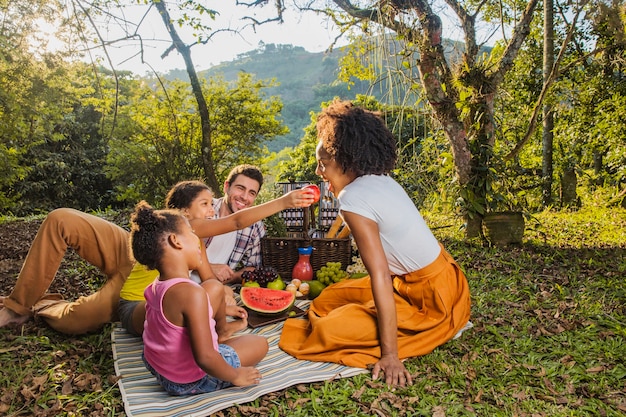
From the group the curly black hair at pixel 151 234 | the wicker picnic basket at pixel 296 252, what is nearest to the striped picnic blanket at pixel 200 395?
the curly black hair at pixel 151 234

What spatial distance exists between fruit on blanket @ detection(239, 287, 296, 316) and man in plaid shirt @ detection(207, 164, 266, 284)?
742mm

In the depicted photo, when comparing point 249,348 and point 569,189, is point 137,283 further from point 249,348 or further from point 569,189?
point 569,189

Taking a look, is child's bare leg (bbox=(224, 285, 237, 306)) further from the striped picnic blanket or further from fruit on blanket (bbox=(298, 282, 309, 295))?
fruit on blanket (bbox=(298, 282, 309, 295))

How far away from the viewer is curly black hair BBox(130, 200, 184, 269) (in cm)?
239

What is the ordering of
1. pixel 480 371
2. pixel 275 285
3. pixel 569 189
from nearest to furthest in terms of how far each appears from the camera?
1. pixel 480 371
2. pixel 275 285
3. pixel 569 189

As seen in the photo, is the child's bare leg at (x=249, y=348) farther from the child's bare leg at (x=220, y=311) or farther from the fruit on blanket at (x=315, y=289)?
the fruit on blanket at (x=315, y=289)

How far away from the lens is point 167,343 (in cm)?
235

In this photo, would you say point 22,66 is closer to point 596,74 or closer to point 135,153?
point 135,153

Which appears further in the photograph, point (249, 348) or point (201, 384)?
point (249, 348)

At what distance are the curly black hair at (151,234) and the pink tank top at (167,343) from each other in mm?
141

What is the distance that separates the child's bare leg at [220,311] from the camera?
286 cm

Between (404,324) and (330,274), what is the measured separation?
1.57m

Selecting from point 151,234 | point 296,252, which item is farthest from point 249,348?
point 296,252

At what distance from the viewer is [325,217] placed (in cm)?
675
